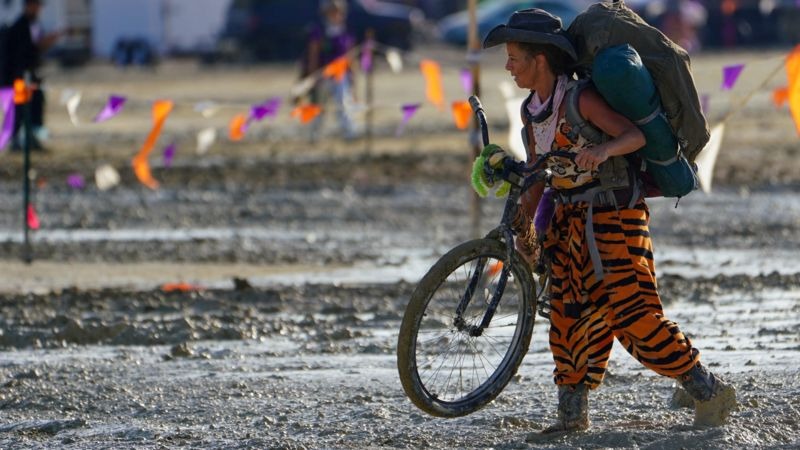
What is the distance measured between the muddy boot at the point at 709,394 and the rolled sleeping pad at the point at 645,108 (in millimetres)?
667

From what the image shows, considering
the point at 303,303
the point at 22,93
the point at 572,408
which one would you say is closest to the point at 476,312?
the point at 572,408

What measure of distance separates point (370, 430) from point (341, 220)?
7565 mm

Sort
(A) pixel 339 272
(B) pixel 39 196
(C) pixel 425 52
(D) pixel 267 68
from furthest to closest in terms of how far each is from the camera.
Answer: (C) pixel 425 52 → (D) pixel 267 68 → (B) pixel 39 196 → (A) pixel 339 272

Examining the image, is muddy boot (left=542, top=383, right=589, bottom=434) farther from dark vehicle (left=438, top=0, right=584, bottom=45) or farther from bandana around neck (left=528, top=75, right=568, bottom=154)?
dark vehicle (left=438, top=0, right=584, bottom=45)

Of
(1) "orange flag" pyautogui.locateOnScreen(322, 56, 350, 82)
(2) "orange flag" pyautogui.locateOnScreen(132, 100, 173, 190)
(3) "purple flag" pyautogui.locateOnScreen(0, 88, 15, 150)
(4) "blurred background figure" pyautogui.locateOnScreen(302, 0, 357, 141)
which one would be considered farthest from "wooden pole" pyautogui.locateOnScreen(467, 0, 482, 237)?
(4) "blurred background figure" pyautogui.locateOnScreen(302, 0, 357, 141)

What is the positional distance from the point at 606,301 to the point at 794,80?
5.12 meters

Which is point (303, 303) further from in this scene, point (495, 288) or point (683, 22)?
point (683, 22)

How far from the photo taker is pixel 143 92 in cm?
3158

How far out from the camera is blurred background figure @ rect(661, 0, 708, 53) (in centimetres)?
3859

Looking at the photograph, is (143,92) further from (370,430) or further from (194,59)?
(370,430)

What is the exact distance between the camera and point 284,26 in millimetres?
41281

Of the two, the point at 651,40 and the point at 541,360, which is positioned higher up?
the point at 651,40

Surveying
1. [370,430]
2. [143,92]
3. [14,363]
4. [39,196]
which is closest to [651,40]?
[370,430]

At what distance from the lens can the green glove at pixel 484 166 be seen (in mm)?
5996
